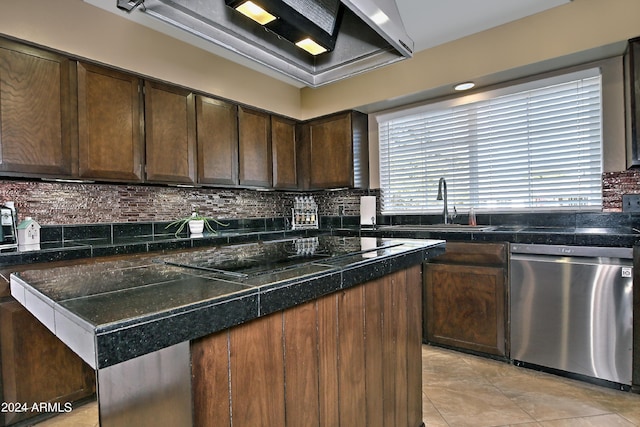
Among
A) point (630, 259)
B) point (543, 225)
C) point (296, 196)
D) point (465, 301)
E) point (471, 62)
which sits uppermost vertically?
point (471, 62)

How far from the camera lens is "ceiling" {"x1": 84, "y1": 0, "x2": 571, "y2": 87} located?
8.02 feet

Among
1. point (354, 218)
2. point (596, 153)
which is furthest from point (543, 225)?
point (354, 218)

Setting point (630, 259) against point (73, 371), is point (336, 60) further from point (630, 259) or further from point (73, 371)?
point (73, 371)

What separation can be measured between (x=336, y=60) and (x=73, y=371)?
7.87 feet

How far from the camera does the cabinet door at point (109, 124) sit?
233cm

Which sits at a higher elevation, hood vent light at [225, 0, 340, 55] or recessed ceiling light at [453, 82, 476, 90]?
recessed ceiling light at [453, 82, 476, 90]

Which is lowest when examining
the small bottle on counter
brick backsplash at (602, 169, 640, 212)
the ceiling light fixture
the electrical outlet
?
the small bottle on counter

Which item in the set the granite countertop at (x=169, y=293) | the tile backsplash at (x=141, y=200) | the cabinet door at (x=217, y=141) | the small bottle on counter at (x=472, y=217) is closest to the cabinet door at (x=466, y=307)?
the small bottle on counter at (x=472, y=217)

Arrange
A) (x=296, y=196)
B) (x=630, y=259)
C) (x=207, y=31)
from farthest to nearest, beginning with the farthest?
1. (x=296, y=196)
2. (x=630, y=259)
3. (x=207, y=31)

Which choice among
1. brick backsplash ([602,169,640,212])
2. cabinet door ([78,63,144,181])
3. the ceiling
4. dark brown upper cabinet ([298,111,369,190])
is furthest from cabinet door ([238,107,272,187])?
brick backsplash ([602,169,640,212])

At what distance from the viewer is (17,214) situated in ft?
7.52

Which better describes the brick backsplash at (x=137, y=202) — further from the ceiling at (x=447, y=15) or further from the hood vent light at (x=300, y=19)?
the hood vent light at (x=300, y=19)

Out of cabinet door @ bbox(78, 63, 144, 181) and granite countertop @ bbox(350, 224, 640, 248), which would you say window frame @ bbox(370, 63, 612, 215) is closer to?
granite countertop @ bbox(350, 224, 640, 248)

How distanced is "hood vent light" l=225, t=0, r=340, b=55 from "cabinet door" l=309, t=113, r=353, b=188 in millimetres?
1827
